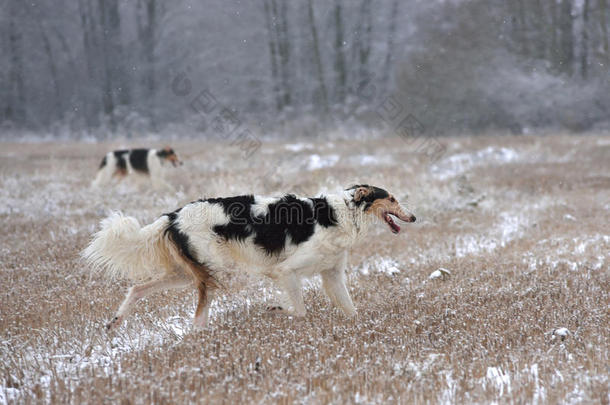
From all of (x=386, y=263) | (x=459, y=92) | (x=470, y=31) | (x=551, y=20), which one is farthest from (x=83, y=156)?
(x=551, y=20)

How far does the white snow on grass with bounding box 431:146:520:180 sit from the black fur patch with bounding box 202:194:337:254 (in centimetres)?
1061

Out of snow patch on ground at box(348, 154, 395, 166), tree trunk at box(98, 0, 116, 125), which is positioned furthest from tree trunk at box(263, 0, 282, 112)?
snow patch on ground at box(348, 154, 395, 166)

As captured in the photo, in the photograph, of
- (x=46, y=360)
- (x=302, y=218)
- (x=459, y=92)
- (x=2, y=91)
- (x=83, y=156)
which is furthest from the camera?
(x=2, y=91)

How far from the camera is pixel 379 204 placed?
4.53m

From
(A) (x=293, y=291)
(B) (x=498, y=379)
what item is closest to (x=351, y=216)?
(A) (x=293, y=291)

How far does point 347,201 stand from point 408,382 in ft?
6.02

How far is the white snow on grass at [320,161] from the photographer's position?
16.9 meters

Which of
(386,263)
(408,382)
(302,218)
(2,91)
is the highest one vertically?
(2,91)

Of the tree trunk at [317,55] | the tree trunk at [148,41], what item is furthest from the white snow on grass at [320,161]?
the tree trunk at [148,41]

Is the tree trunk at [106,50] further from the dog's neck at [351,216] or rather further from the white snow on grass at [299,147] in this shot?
the dog's neck at [351,216]

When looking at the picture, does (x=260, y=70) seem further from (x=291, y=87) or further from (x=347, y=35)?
(x=347, y=35)

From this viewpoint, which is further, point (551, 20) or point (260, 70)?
point (260, 70)

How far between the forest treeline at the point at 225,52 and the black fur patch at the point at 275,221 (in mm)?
23754

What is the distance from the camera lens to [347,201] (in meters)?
4.50
